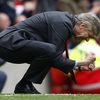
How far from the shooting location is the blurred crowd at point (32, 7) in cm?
1370

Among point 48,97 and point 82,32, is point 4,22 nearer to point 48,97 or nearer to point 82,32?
point 82,32

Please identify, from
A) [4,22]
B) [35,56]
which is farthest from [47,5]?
[35,56]

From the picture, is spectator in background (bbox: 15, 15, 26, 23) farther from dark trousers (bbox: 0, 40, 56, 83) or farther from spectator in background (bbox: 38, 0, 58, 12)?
dark trousers (bbox: 0, 40, 56, 83)

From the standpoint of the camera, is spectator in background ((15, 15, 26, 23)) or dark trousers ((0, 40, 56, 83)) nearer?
dark trousers ((0, 40, 56, 83))

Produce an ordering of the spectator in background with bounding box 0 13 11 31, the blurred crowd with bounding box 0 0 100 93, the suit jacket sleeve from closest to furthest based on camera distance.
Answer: the suit jacket sleeve → the spectator in background with bounding box 0 13 11 31 → the blurred crowd with bounding box 0 0 100 93

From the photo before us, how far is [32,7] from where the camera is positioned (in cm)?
1458

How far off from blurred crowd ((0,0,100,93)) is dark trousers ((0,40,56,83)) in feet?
15.8

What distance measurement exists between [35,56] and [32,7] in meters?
6.14

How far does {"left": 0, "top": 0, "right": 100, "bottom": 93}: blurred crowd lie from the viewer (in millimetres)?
13695

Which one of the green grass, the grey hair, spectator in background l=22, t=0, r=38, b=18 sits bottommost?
spectator in background l=22, t=0, r=38, b=18

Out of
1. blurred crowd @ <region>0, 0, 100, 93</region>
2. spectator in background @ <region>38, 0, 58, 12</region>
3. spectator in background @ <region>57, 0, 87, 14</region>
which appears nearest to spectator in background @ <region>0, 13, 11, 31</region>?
blurred crowd @ <region>0, 0, 100, 93</region>

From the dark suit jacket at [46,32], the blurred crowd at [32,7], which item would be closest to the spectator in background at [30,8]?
the blurred crowd at [32,7]

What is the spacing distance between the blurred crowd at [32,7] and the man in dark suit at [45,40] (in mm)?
4817

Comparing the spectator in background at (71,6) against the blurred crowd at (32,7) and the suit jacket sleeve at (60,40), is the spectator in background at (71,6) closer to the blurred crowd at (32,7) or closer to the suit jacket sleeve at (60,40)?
the blurred crowd at (32,7)
